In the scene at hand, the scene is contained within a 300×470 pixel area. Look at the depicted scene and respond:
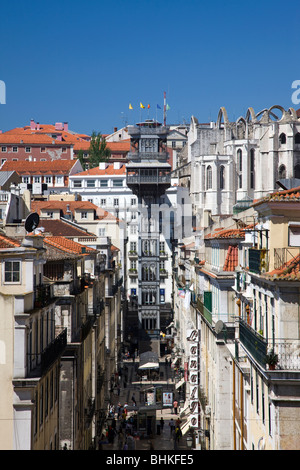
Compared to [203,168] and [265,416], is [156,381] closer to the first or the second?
[265,416]

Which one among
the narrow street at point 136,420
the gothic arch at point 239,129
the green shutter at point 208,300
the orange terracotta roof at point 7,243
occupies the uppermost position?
the gothic arch at point 239,129

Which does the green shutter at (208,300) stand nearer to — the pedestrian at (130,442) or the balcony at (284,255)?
the pedestrian at (130,442)

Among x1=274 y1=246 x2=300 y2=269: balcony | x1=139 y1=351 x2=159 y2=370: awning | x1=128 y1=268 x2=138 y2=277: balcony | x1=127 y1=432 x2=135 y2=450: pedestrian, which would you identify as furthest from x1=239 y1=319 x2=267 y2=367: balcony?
x1=128 y1=268 x2=138 y2=277: balcony

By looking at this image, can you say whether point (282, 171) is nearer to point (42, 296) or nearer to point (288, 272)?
point (42, 296)

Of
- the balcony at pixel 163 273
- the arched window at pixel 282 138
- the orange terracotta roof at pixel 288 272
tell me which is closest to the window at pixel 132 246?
the balcony at pixel 163 273

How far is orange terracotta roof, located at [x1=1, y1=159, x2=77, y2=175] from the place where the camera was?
514 feet

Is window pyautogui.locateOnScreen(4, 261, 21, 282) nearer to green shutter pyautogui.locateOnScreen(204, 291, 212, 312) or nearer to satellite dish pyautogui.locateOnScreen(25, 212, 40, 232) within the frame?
satellite dish pyautogui.locateOnScreen(25, 212, 40, 232)

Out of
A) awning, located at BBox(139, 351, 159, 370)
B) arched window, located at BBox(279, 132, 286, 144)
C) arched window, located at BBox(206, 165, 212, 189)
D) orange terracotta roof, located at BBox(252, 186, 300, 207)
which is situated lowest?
awning, located at BBox(139, 351, 159, 370)

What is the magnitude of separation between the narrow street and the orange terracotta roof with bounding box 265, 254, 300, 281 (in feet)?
82.2

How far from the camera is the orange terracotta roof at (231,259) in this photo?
4094cm

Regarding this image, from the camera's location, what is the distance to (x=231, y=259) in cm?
4128

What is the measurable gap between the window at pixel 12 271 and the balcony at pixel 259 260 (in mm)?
7953

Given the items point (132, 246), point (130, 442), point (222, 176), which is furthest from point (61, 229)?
point (222, 176)

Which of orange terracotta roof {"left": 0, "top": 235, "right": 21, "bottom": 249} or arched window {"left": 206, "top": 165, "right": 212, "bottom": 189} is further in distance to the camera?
arched window {"left": 206, "top": 165, "right": 212, "bottom": 189}
